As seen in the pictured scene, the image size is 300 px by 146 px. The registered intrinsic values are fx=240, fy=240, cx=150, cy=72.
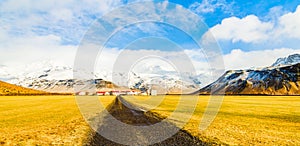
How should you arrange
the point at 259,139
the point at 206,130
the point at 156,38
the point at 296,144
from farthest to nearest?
the point at 156,38 → the point at 206,130 → the point at 259,139 → the point at 296,144

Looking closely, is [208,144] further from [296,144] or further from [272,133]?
[272,133]

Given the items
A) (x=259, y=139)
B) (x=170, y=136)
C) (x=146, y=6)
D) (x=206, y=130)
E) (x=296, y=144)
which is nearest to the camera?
(x=296, y=144)

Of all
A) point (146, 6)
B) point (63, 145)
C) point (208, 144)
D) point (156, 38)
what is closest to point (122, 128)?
point (63, 145)

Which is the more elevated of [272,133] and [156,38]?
[156,38]

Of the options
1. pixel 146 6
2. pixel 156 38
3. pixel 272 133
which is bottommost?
pixel 272 133

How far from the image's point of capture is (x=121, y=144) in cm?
1872

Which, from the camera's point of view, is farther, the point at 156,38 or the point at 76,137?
the point at 156,38

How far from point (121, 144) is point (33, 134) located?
31.1ft

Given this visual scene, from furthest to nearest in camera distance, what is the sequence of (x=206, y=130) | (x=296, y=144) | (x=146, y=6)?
(x=146, y=6) < (x=206, y=130) < (x=296, y=144)

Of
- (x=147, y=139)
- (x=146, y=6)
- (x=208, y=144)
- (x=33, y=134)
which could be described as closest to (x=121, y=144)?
(x=147, y=139)

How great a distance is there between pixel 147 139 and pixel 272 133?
482 inches

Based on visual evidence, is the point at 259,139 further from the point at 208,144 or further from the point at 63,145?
the point at 63,145

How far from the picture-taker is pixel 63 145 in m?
18.7

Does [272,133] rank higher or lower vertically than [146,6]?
lower
